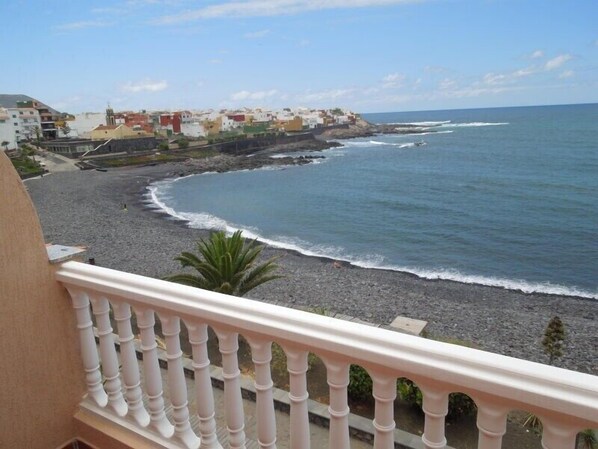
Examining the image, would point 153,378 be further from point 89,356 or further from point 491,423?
point 491,423

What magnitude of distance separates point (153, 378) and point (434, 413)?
1232mm

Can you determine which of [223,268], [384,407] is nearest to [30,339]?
[384,407]

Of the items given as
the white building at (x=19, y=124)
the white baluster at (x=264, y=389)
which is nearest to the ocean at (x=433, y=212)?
the white baluster at (x=264, y=389)

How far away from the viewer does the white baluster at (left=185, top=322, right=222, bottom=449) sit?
5.53ft

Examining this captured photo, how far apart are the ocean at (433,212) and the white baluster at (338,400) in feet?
57.9

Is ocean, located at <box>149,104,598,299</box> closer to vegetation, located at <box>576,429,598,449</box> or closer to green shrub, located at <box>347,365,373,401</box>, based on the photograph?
green shrub, located at <box>347,365,373,401</box>

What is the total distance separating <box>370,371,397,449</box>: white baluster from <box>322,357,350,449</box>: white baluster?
0.09 m

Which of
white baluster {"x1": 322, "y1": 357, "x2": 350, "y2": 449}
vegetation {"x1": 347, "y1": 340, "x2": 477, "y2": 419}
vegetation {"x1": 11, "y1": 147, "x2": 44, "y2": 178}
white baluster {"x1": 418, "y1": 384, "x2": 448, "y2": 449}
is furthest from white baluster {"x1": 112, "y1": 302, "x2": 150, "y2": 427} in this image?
vegetation {"x1": 11, "y1": 147, "x2": 44, "y2": 178}

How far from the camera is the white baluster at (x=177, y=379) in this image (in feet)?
5.81

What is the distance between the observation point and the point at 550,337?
678 centimetres

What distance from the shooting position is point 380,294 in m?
15.8

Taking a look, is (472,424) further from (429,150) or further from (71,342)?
(429,150)

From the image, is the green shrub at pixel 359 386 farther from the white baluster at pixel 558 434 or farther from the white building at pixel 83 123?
the white building at pixel 83 123

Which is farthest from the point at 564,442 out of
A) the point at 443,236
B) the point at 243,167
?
the point at 243,167
